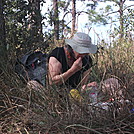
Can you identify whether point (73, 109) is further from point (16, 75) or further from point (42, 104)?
point (16, 75)

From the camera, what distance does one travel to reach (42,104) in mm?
2236

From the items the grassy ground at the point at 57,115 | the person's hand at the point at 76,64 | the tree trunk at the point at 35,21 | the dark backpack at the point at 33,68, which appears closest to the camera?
the grassy ground at the point at 57,115

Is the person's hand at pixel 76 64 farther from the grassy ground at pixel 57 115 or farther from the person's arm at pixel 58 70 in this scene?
the grassy ground at pixel 57 115

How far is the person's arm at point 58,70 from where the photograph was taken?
2.53 metres

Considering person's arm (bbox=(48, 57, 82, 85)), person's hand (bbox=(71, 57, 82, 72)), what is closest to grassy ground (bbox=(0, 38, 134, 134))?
person's arm (bbox=(48, 57, 82, 85))

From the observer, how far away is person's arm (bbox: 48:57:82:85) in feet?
8.29

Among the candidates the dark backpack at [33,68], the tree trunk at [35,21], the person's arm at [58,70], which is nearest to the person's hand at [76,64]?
the person's arm at [58,70]

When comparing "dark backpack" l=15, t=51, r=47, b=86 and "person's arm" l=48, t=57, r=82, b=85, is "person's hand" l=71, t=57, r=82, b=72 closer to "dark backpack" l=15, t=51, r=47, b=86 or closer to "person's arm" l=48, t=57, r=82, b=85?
"person's arm" l=48, t=57, r=82, b=85

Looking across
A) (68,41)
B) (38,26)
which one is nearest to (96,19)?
(38,26)

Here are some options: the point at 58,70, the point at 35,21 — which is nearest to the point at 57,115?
the point at 58,70

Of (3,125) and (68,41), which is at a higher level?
(68,41)

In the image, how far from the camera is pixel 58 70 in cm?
259

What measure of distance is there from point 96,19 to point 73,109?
14.5m

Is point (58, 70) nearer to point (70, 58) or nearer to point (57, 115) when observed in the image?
point (70, 58)
